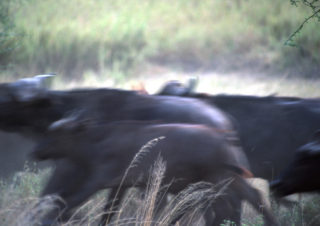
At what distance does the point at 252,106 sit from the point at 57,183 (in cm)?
261

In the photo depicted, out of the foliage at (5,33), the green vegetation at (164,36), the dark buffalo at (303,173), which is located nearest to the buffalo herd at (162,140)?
the dark buffalo at (303,173)

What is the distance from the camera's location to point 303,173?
3932 millimetres

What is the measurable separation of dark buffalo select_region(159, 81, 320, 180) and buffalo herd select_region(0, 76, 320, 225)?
0.01 metres

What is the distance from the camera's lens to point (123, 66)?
14.2 metres

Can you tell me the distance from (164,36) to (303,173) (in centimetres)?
1274

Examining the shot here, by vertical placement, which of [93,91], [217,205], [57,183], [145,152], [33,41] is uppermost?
[33,41]

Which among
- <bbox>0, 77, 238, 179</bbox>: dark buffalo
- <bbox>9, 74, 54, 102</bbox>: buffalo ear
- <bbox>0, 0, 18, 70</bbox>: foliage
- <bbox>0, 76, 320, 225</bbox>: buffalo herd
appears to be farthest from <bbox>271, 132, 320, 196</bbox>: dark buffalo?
<bbox>0, 0, 18, 70</bbox>: foliage

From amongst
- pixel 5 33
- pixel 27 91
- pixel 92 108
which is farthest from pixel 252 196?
pixel 5 33

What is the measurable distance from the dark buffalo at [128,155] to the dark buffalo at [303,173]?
0.37 metres

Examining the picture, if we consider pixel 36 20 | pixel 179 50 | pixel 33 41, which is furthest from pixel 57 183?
pixel 179 50

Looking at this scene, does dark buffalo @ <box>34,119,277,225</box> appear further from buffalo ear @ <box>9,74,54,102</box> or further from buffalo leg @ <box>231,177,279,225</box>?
buffalo ear @ <box>9,74,54,102</box>

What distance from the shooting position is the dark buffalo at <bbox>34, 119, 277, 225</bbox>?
4.12 m

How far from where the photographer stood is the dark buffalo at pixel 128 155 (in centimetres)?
412

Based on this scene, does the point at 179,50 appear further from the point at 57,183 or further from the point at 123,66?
the point at 57,183
